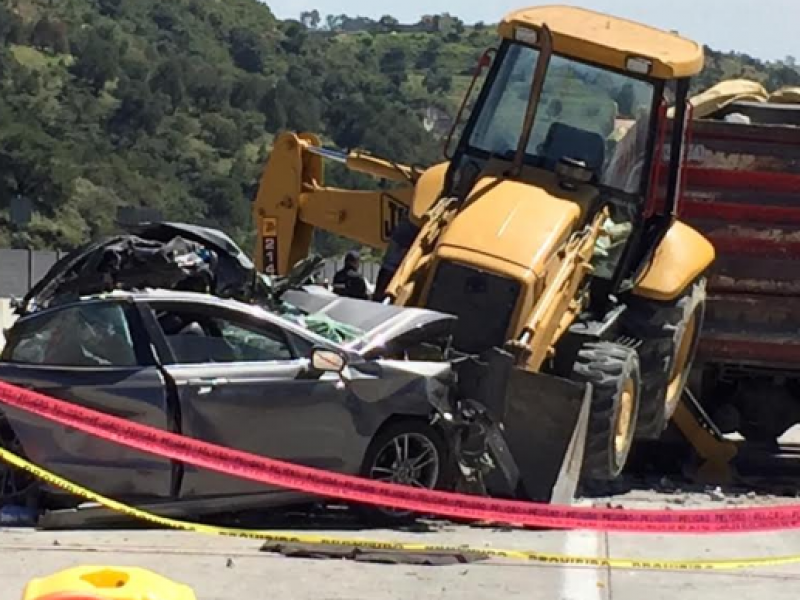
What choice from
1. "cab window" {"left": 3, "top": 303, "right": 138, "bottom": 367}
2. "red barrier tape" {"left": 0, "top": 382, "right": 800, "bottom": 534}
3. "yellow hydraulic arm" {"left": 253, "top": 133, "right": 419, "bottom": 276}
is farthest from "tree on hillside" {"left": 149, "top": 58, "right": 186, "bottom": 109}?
"red barrier tape" {"left": 0, "top": 382, "right": 800, "bottom": 534}

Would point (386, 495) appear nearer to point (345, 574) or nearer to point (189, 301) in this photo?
point (345, 574)

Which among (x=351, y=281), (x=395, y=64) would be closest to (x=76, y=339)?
(x=351, y=281)

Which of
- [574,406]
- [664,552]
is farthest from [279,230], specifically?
[664,552]

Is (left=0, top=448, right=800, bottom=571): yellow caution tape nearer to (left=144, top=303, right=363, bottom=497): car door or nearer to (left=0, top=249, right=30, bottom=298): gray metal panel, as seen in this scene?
(left=144, top=303, right=363, bottom=497): car door

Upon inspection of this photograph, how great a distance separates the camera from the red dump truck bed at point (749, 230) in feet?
49.4

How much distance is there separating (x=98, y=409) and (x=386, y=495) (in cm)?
190

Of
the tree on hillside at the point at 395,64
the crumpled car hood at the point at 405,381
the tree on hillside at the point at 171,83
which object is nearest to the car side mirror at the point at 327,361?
the crumpled car hood at the point at 405,381

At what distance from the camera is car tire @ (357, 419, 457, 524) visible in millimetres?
11039

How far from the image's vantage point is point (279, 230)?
19250mm

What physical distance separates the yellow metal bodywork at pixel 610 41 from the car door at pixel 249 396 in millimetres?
3964

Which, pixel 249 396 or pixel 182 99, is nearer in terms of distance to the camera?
pixel 249 396

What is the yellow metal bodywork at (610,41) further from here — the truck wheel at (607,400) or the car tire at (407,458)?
the car tire at (407,458)

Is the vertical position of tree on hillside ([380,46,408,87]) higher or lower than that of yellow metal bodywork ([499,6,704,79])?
lower

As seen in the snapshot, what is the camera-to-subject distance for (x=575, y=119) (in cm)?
1372
